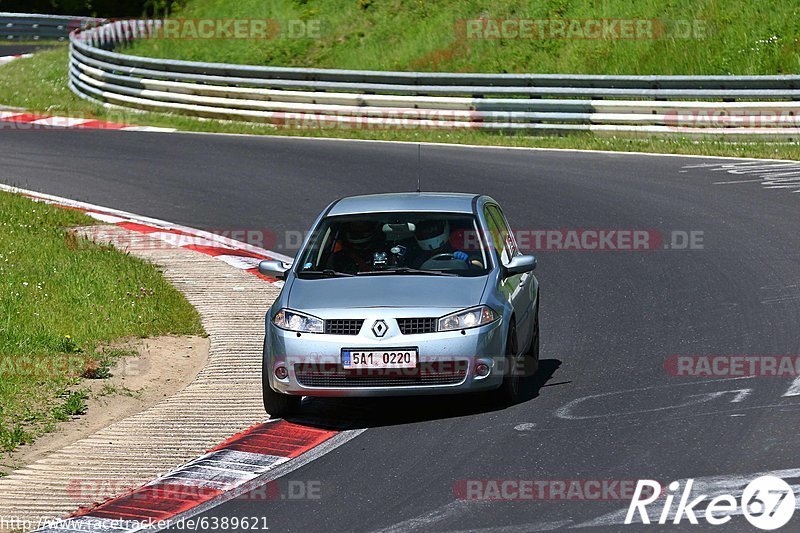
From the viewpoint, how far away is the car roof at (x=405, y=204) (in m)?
10.6

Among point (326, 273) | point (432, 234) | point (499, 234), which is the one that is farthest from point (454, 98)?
point (326, 273)

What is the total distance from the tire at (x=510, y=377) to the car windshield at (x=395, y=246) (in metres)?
0.58

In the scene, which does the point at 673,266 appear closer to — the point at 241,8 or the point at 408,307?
Result: the point at 408,307

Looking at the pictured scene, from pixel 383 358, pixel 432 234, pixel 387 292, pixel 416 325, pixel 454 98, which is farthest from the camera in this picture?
pixel 454 98

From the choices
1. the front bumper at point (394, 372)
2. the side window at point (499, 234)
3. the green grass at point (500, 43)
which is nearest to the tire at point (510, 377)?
the front bumper at point (394, 372)

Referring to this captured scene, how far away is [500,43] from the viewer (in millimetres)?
30438

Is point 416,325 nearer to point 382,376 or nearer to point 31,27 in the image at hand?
point 382,376

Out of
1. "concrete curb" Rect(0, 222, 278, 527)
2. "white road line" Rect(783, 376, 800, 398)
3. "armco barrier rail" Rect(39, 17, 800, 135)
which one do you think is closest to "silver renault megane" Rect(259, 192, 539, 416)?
"concrete curb" Rect(0, 222, 278, 527)

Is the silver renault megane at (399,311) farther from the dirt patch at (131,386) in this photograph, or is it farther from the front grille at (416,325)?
the dirt patch at (131,386)

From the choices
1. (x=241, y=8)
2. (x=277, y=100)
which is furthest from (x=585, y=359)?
(x=241, y=8)

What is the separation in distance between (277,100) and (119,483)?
1960 centimetres

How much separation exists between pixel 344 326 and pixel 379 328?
0.85 ft

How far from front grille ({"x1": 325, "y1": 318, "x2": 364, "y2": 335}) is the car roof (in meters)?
1.53

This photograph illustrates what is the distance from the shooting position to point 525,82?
2484cm
